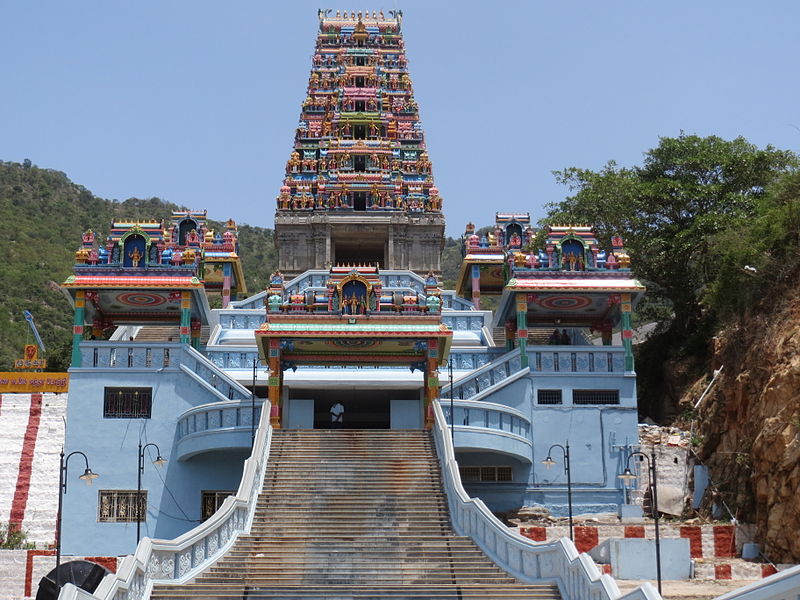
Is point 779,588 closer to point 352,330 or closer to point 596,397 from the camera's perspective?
point 352,330

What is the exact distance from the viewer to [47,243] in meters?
99.7

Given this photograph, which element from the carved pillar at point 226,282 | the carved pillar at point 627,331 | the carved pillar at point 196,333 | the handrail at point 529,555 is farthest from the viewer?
the carved pillar at point 226,282

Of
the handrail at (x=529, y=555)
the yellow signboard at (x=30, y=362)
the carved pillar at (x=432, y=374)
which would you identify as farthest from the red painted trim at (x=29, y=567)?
the yellow signboard at (x=30, y=362)

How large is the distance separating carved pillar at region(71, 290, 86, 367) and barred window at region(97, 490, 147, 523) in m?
4.59

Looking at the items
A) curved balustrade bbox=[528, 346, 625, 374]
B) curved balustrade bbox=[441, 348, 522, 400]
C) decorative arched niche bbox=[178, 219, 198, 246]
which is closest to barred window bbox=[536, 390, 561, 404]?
curved balustrade bbox=[528, 346, 625, 374]

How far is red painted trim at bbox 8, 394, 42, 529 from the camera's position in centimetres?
3825

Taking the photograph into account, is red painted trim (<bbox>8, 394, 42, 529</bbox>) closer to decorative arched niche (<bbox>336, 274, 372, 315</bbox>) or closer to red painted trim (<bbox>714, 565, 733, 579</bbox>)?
decorative arched niche (<bbox>336, 274, 372, 315</bbox>)

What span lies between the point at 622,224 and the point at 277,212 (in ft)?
57.8

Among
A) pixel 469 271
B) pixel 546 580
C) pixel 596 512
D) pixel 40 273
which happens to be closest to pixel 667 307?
pixel 469 271

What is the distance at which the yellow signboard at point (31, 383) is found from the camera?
44.6 metres

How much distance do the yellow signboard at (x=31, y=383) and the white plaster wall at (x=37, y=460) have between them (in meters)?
2.35

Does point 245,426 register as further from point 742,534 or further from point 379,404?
point 742,534

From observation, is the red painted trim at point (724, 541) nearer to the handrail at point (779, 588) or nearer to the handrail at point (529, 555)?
the handrail at point (529, 555)

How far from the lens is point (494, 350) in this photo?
43.6m
